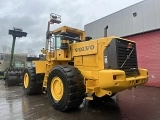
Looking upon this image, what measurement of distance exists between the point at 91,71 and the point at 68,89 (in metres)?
1.01

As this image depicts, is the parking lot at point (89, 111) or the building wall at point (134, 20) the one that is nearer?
the parking lot at point (89, 111)

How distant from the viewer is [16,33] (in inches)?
744

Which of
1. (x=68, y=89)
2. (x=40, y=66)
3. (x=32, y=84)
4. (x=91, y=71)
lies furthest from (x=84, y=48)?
(x=32, y=84)

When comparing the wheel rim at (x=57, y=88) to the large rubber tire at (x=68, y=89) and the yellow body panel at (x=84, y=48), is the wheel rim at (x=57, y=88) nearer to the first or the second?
the large rubber tire at (x=68, y=89)

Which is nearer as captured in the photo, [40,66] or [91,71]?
[91,71]

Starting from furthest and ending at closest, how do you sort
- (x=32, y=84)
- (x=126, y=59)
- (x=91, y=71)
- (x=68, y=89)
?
(x=32, y=84), (x=91, y=71), (x=126, y=59), (x=68, y=89)

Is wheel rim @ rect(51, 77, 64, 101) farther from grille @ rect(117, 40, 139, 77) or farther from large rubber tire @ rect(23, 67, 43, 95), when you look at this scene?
large rubber tire @ rect(23, 67, 43, 95)

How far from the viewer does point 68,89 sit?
6887 millimetres

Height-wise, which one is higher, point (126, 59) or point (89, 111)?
point (126, 59)

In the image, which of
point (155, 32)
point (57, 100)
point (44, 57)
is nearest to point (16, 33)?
point (44, 57)

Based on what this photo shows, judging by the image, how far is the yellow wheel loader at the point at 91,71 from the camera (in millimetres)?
6515

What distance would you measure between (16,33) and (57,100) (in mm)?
12899

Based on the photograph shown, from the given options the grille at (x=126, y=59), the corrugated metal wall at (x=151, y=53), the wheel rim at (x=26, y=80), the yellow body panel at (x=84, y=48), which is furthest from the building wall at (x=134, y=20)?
the wheel rim at (x=26, y=80)

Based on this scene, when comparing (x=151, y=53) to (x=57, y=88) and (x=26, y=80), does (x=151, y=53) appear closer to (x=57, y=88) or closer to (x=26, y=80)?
(x=26, y=80)
